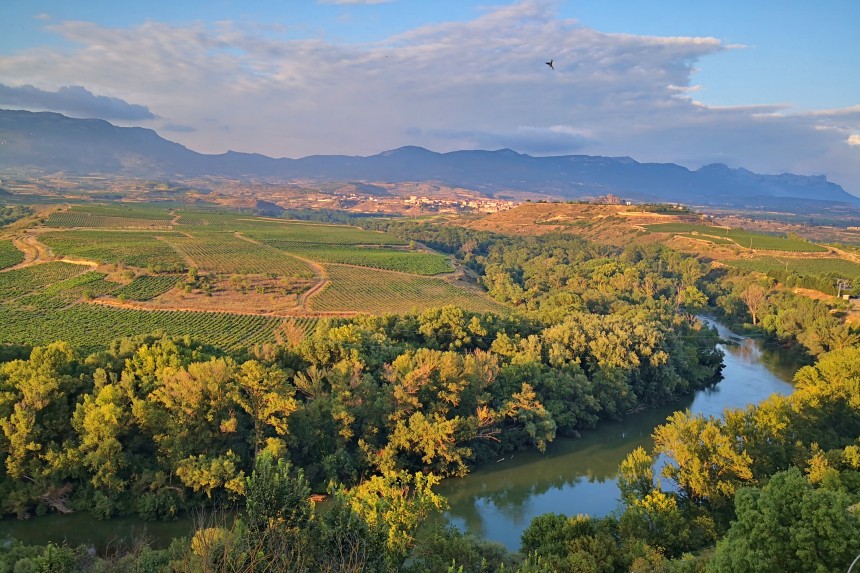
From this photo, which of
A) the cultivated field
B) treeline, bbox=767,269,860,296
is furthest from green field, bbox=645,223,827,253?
the cultivated field

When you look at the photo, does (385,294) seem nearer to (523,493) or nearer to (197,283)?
(197,283)

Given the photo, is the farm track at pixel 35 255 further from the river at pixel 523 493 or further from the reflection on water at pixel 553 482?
the reflection on water at pixel 553 482

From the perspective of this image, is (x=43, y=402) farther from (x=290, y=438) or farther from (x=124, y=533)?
(x=290, y=438)

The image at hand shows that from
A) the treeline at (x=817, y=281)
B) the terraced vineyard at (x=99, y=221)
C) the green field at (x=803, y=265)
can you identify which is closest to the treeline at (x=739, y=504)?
the treeline at (x=817, y=281)

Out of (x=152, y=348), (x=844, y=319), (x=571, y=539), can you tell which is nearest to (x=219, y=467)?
(x=152, y=348)

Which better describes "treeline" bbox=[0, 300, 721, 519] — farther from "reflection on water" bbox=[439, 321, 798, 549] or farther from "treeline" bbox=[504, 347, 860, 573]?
"treeline" bbox=[504, 347, 860, 573]
